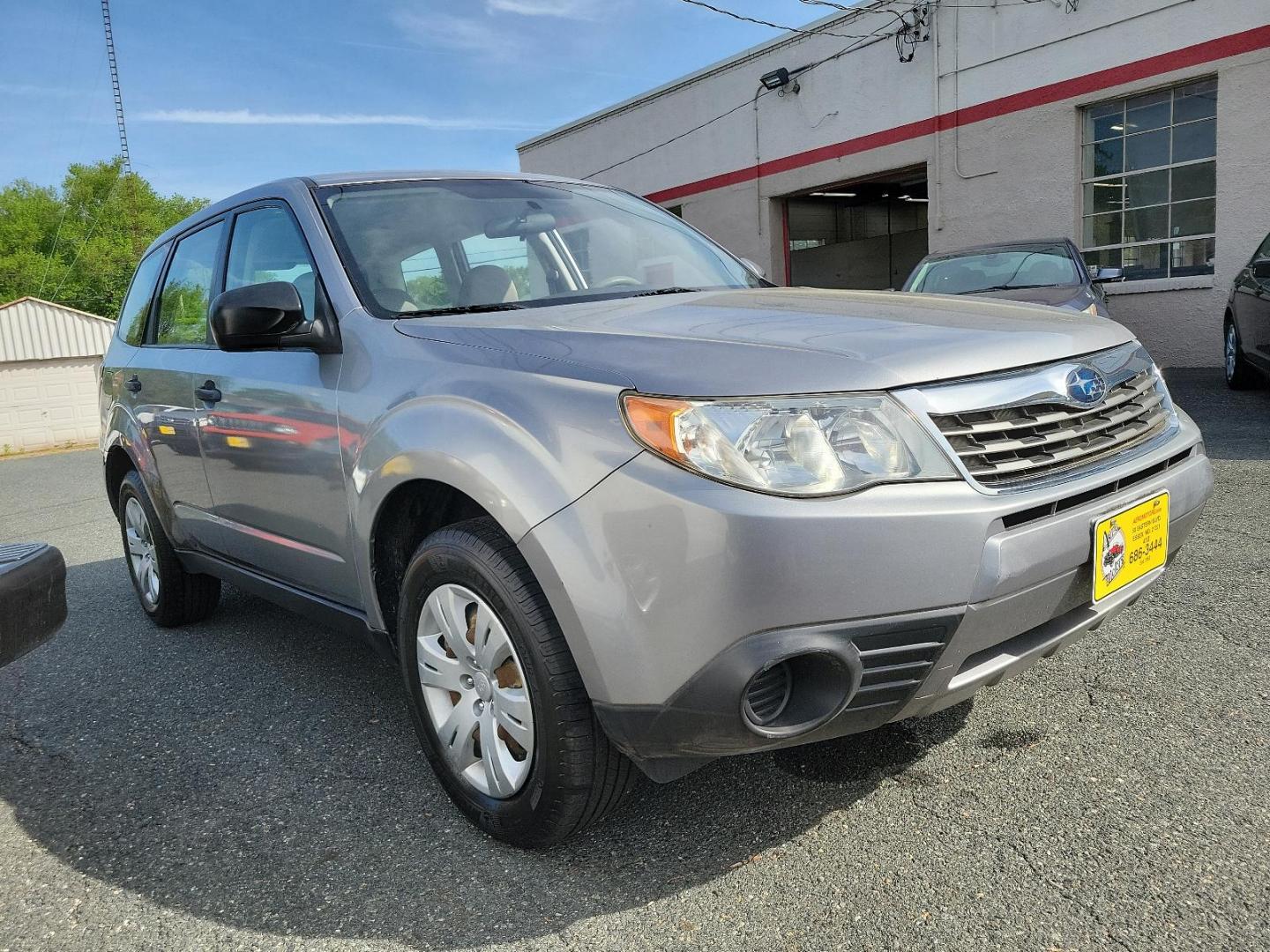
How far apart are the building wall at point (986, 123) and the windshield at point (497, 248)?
981 centimetres

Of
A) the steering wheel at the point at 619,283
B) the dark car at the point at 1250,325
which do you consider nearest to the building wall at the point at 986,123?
the dark car at the point at 1250,325

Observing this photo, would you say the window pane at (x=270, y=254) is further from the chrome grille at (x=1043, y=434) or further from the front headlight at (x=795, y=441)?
the chrome grille at (x=1043, y=434)

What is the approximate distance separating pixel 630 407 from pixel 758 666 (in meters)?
0.53

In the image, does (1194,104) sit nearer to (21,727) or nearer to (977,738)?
(977,738)

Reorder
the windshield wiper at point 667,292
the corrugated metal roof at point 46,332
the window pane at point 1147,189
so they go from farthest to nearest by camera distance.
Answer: the corrugated metal roof at point 46,332 → the window pane at point 1147,189 → the windshield wiper at point 667,292

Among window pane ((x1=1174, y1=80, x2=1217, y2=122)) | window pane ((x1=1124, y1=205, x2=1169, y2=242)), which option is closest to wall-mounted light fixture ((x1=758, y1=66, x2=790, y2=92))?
window pane ((x1=1124, y1=205, x2=1169, y2=242))

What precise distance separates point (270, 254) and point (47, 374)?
21.5m

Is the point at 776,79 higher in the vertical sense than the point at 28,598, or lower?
higher

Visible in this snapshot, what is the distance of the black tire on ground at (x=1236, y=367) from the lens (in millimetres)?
8422

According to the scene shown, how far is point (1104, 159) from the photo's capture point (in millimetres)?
12156

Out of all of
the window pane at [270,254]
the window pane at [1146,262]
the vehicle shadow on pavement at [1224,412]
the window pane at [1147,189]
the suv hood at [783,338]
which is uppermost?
the window pane at [1147,189]

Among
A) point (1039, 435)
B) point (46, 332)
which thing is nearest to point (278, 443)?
point (1039, 435)

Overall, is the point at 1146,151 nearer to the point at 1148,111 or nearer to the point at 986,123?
the point at 1148,111

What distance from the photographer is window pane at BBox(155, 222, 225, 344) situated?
365cm
